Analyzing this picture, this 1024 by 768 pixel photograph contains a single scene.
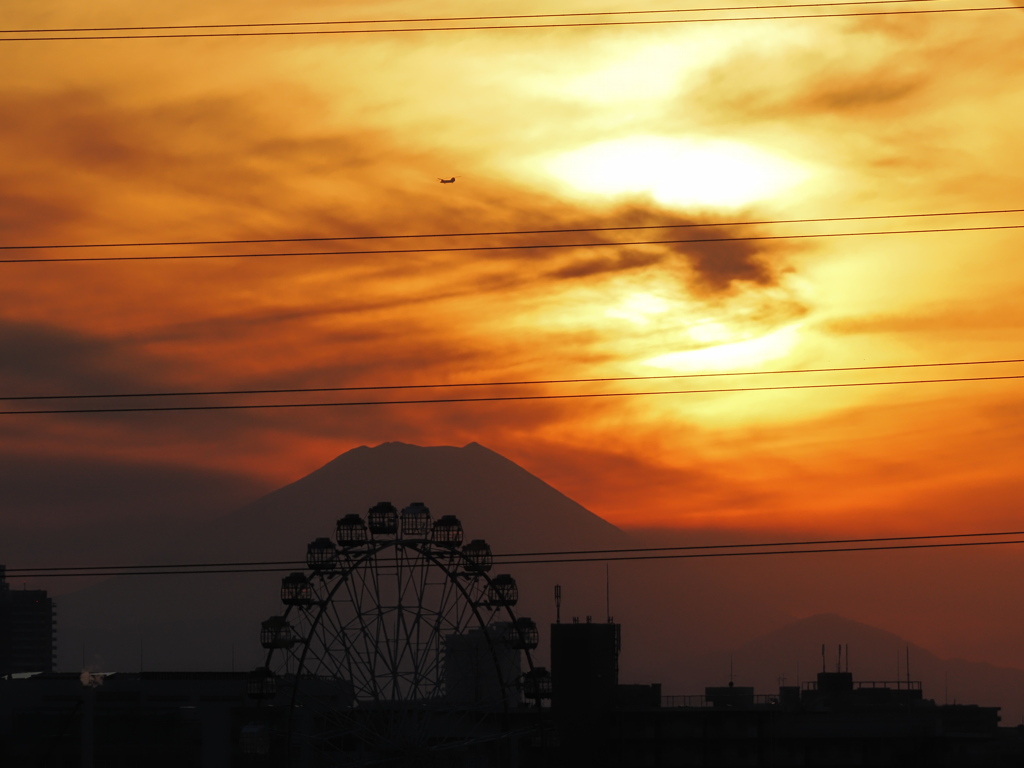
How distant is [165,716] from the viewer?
13450cm

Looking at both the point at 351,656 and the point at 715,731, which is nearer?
the point at 351,656

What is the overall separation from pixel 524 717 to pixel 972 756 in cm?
5375

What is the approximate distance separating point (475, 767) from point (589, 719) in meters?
67.6

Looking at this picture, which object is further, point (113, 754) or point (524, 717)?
point (524, 717)

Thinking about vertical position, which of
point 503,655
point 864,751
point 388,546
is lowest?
point 864,751

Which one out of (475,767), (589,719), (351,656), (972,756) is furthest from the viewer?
(589,719)

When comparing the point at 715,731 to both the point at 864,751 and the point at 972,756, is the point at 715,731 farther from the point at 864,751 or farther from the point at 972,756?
the point at 972,756

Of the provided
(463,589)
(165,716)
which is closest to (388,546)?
(463,589)

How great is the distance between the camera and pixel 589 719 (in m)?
168

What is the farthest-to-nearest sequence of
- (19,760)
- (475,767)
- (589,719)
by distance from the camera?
(589,719) < (19,760) < (475,767)

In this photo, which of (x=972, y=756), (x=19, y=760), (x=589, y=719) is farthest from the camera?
(x=589, y=719)

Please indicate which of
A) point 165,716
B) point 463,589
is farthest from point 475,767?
point 165,716

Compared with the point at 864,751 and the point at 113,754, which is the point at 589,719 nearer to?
the point at 864,751

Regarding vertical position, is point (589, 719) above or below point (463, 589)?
below
